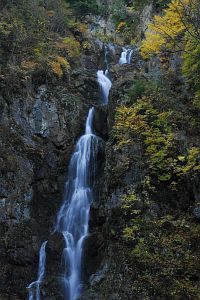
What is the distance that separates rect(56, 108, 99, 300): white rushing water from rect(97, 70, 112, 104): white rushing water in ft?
9.10

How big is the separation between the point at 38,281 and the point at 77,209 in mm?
3166

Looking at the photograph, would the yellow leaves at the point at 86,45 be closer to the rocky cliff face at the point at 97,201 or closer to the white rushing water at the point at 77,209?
the rocky cliff face at the point at 97,201

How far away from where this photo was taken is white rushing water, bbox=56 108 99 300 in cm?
1305

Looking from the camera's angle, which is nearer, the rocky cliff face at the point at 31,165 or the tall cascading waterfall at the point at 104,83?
the rocky cliff face at the point at 31,165

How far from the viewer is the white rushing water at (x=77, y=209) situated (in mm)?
13055

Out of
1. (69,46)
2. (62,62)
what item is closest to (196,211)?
(62,62)

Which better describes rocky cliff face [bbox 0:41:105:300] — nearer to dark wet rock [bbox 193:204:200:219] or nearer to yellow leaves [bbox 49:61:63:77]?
yellow leaves [bbox 49:61:63:77]

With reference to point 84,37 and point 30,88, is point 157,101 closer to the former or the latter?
point 30,88

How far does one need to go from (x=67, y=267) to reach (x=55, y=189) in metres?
3.80

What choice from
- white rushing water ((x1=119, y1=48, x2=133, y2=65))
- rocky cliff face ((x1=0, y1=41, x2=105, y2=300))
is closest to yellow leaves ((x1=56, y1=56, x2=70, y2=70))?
rocky cliff face ((x1=0, y1=41, x2=105, y2=300))

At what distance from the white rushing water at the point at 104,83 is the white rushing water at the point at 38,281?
367 inches

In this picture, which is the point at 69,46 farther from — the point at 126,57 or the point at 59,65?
the point at 126,57

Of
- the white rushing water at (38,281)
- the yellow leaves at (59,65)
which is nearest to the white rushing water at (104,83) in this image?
the yellow leaves at (59,65)

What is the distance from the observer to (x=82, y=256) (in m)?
13.3
